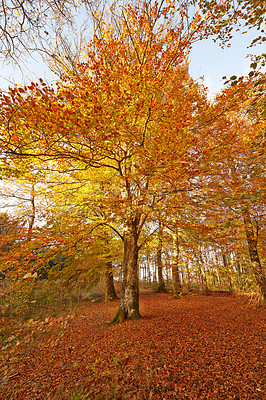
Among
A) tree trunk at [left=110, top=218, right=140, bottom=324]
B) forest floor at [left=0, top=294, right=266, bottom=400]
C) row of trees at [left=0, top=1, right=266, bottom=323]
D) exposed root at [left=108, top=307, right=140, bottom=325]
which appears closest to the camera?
forest floor at [left=0, top=294, right=266, bottom=400]

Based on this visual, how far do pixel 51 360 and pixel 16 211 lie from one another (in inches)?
475

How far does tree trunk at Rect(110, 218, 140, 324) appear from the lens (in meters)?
6.38

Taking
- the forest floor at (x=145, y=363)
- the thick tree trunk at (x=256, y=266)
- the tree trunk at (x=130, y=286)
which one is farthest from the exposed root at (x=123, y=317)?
the thick tree trunk at (x=256, y=266)

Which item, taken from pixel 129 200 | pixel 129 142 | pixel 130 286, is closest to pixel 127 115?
pixel 129 142

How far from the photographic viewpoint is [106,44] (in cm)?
637

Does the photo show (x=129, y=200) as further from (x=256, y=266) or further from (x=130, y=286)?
(x=256, y=266)

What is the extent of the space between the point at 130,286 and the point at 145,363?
290 cm

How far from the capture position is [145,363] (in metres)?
3.66

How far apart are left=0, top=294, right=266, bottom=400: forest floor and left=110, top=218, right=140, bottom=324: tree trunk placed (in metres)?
0.49

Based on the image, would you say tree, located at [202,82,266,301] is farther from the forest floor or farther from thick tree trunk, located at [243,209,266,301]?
the forest floor

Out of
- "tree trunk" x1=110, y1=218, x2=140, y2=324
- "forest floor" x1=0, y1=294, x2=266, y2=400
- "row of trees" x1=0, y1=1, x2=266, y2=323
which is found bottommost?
"forest floor" x1=0, y1=294, x2=266, y2=400

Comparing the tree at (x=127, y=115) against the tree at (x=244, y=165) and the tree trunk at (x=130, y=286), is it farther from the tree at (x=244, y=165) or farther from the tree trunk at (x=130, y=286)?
the tree at (x=244, y=165)

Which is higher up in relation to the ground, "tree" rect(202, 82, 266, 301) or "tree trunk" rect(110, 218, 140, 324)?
"tree" rect(202, 82, 266, 301)

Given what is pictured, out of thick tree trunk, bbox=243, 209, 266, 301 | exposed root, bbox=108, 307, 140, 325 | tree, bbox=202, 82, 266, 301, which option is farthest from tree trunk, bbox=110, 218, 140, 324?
thick tree trunk, bbox=243, 209, 266, 301
